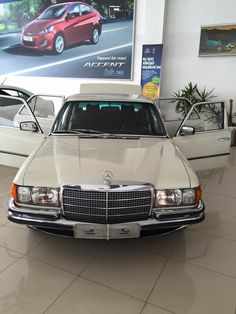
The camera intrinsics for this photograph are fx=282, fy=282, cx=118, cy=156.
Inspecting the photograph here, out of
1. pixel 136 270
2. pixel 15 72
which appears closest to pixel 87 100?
pixel 136 270

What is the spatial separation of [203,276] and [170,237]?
0.52 m

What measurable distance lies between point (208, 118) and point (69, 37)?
17.3ft

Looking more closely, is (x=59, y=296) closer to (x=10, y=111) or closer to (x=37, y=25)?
(x=10, y=111)

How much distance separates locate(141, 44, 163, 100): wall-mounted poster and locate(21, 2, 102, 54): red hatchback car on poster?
1.56 metres

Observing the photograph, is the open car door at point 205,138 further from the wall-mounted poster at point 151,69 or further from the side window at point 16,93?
the side window at point 16,93

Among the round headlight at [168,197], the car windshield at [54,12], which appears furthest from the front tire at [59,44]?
the round headlight at [168,197]

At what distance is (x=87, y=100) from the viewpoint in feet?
9.84

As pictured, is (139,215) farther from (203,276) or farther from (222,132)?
(222,132)

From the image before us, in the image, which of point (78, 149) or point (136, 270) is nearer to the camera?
point (136, 270)

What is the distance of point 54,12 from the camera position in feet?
24.2

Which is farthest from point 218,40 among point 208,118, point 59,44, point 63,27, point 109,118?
point 109,118

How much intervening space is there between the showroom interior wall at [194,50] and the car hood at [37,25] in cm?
310

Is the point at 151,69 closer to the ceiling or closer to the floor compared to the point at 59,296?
closer to the ceiling

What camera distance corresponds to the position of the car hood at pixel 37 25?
7468 mm
